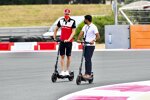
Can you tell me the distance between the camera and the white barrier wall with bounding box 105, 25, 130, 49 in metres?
32.0

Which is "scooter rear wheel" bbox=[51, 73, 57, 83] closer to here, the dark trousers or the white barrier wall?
the dark trousers

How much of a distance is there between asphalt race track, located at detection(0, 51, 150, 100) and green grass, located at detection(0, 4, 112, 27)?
1538 inches

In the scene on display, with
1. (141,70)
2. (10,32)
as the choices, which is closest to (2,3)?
(10,32)

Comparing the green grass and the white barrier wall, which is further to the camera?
the green grass

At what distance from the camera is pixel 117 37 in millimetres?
32281

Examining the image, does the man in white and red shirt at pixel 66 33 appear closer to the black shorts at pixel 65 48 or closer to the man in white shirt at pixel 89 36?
the black shorts at pixel 65 48

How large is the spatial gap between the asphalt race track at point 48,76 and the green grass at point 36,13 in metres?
39.1

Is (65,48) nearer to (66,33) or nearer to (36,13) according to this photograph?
(66,33)

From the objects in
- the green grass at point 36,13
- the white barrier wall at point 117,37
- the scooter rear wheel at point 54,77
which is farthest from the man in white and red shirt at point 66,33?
the green grass at point 36,13

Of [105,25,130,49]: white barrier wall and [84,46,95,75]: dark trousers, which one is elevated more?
[84,46,95,75]: dark trousers

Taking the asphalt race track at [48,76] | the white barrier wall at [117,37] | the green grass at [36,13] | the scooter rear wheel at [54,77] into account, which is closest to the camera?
the asphalt race track at [48,76]

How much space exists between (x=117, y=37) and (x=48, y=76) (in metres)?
15.3

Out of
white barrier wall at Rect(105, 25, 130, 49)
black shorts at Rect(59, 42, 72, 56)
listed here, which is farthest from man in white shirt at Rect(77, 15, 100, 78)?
white barrier wall at Rect(105, 25, 130, 49)

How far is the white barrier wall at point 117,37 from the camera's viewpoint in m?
32.0
